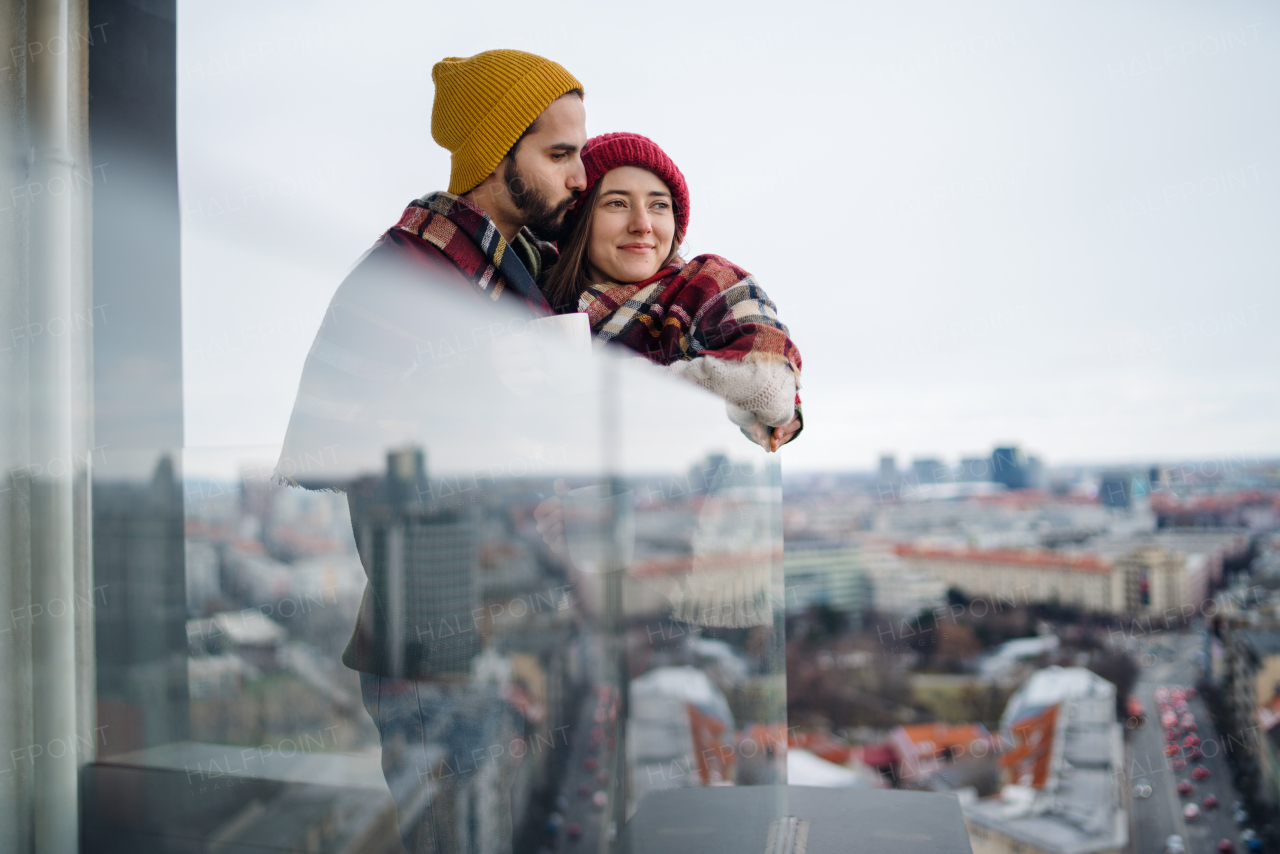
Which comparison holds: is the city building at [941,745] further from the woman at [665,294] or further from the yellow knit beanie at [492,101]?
the yellow knit beanie at [492,101]

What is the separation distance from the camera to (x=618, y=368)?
23.1 inches


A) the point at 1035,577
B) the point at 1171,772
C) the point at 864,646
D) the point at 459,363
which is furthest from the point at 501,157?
the point at 1171,772

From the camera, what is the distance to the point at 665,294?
3.25 ft

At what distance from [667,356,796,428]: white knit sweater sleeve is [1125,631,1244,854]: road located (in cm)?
1495

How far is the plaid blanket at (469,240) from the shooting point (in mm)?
831

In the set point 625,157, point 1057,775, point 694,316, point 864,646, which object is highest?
point 625,157

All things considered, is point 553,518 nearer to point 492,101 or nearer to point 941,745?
point 492,101

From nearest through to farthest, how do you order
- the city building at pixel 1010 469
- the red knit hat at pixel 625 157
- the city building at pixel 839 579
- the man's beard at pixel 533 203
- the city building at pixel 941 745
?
1. the man's beard at pixel 533 203
2. the red knit hat at pixel 625 157
3. the city building at pixel 1010 469
4. the city building at pixel 839 579
5. the city building at pixel 941 745

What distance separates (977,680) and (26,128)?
50.4 ft

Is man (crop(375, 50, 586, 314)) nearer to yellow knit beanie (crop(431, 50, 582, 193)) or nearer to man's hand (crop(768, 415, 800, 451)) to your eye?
yellow knit beanie (crop(431, 50, 582, 193))

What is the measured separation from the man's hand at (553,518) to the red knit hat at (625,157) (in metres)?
0.59

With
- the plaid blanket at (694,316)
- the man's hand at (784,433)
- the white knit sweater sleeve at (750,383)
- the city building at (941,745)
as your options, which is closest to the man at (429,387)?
the plaid blanket at (694,316)

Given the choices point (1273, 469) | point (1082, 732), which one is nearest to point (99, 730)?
point (1273, 469)

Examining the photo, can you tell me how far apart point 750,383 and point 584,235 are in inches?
15.4
